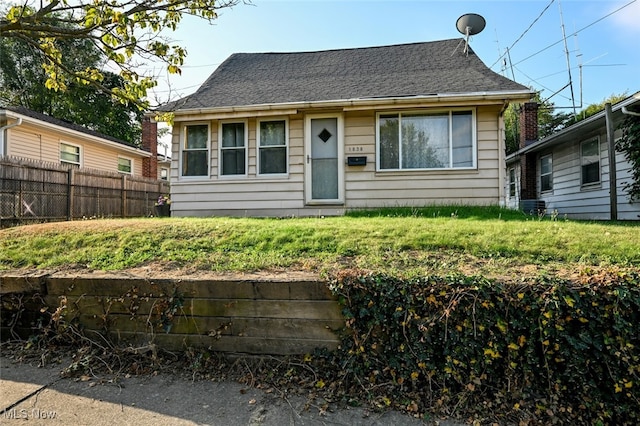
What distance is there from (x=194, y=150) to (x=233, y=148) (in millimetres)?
1071

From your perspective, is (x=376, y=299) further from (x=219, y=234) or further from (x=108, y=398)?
(x=219, y=234)

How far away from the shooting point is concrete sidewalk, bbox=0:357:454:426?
2.28 metres

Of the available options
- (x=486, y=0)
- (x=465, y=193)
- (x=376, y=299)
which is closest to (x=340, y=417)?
(x=376, y=299)

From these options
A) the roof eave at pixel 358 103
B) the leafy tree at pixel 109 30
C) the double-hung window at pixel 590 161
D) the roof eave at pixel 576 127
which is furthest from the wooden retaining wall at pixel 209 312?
the double-hung window at pixel 590 161

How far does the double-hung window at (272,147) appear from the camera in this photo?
868 cm

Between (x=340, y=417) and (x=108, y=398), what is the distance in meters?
1.71

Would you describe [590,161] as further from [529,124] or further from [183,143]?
[183,143]

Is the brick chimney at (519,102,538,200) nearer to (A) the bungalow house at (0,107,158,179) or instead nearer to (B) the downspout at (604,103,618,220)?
(B) the downspout at (604,103,618,220)

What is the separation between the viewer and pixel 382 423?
2250mm

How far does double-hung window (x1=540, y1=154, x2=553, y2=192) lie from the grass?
375 inches

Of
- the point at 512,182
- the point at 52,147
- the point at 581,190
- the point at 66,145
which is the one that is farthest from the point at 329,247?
the point at 512,182

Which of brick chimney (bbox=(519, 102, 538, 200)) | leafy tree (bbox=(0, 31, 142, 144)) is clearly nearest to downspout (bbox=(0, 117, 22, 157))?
leafy tree (bbox=(0, 31, 142, 144))

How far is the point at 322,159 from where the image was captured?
8.56 m

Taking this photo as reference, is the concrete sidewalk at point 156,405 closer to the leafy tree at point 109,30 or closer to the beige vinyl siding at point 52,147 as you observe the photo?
the leafy tree at point 109,30
